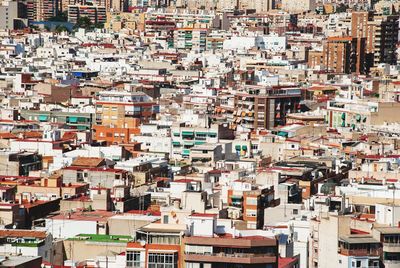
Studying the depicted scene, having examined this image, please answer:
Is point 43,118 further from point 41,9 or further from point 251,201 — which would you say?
point 41,9

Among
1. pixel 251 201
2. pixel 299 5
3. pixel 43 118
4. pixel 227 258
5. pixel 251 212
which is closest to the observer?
pixel 227 258

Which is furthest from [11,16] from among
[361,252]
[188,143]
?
[361,252]

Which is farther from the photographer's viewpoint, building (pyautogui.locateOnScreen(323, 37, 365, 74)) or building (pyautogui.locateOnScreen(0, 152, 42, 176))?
building (pyautogui.locateOnScreen(323, 37, 365, 74))

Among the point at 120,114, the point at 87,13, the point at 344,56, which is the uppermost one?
the point at 87,13

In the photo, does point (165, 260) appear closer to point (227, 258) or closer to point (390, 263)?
point (227, 258)

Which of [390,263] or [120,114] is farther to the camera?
[120,114]

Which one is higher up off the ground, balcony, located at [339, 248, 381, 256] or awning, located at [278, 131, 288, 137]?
balcony, located at [339, 248, 381, 256]

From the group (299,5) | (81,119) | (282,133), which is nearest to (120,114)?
(81,119)

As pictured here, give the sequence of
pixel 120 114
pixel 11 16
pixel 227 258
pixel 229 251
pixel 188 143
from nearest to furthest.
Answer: pixel 227 258 < pixel 229 251 < pixel 188 143 < pixel 120 114 < pixel 11 16

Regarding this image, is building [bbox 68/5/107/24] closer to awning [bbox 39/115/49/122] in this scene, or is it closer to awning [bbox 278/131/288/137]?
awning [bbox 39/115/49/122]

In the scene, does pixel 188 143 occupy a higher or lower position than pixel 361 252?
lower

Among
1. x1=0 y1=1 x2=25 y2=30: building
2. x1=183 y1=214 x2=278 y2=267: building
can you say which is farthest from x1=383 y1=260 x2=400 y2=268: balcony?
x1=0 y1=1 x2=25 y2=30: building
